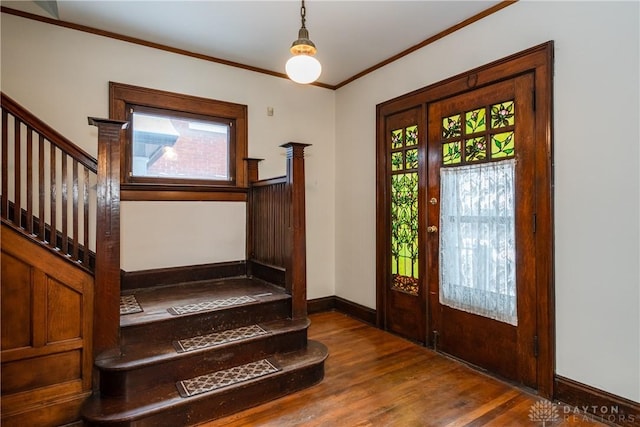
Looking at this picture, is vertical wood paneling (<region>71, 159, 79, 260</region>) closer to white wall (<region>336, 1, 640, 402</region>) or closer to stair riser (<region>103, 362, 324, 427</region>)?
stair riser (<region>103, 362, 324, 427</region>)

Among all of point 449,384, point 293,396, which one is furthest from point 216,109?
point 449,384

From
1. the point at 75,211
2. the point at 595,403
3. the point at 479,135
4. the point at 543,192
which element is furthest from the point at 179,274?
the point at 595,403

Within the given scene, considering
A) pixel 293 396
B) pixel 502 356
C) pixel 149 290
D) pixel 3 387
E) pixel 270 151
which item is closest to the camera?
pixel 3 387

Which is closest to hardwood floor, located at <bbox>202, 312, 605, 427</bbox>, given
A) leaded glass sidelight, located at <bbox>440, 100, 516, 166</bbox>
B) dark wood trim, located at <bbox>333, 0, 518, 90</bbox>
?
leaded glass sidelight, located at <bbox>440, 100, 516, 166</bbox>

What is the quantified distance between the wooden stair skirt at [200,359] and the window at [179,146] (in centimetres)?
104

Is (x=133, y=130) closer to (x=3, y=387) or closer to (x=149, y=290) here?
(x=149, y=290)

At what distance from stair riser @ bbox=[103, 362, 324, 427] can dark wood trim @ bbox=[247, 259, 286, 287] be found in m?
0.89

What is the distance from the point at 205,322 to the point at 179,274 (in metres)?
1.02

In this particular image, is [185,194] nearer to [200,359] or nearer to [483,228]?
[200,359]

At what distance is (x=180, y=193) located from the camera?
3361 millimetres

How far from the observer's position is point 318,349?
270 cm

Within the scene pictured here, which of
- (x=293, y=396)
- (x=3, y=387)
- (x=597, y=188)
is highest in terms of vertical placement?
(x=597, y=188)

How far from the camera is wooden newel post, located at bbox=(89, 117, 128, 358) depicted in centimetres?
214

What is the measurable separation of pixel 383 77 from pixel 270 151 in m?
1.47
